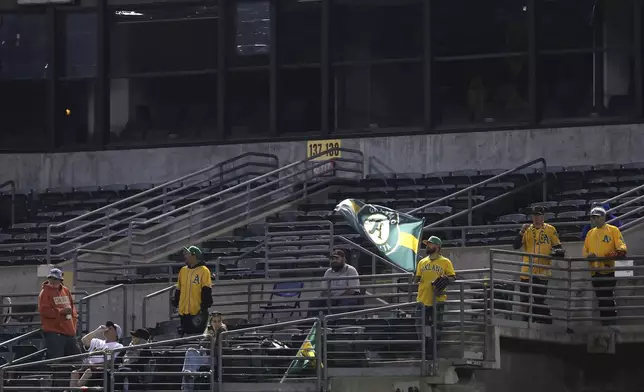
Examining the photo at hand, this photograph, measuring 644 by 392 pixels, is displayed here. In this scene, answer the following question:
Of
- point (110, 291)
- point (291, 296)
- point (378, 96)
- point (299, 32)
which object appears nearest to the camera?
point (291, 296)

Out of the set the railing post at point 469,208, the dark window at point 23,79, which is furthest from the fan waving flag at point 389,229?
Result: the dark window at point 23,79

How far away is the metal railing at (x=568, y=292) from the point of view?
2359 centimetres

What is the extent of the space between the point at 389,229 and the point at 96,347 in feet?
13.3

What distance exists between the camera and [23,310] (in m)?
29.9

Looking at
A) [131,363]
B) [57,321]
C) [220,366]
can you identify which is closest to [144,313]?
[57,321]

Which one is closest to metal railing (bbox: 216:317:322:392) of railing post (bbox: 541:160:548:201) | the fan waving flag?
the fan waving flag

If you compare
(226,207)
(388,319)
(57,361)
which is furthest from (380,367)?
(226,207)

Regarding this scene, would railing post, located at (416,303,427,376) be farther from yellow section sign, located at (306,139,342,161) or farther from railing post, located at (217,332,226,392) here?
yellow section sign, located at (306,139,342,161)

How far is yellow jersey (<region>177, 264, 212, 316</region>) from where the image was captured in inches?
933

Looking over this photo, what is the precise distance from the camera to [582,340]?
24078 mm

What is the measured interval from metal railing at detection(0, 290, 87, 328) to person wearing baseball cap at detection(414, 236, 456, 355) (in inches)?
246

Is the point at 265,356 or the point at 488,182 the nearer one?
the point at 265,356

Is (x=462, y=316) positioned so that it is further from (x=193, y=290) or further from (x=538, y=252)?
(x=193, y=290)

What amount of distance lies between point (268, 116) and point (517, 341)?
12421 mm
